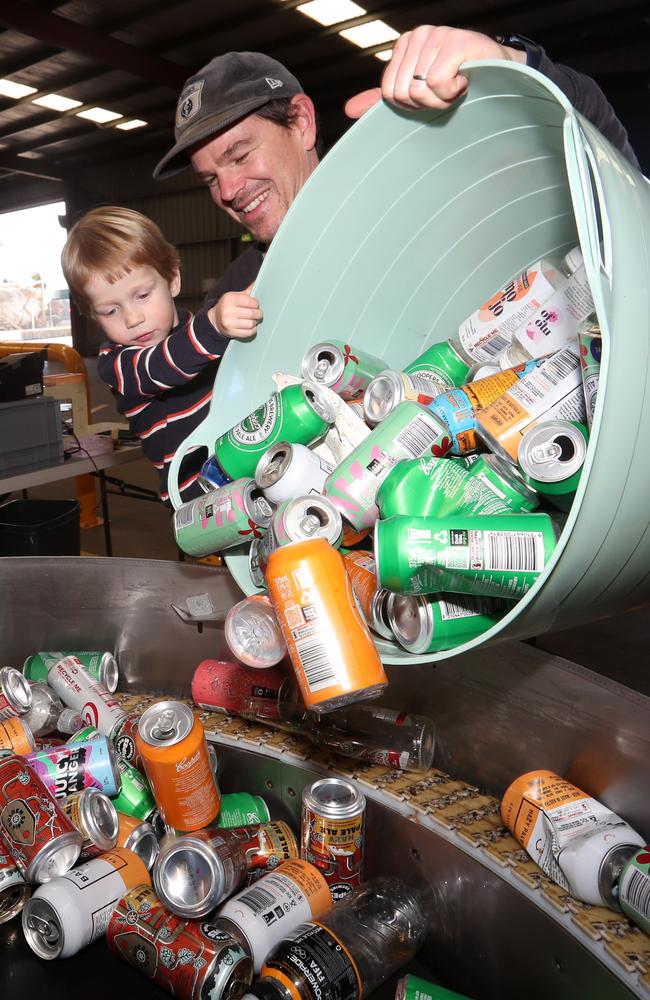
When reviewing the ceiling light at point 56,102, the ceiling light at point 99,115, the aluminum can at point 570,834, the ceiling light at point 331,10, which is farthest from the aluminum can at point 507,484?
the ceiling light at point 99,115

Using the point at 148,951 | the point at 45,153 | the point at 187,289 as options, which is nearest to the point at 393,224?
the point at 148,951

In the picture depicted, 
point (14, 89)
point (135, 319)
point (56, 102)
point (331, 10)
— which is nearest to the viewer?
point (135, 319)

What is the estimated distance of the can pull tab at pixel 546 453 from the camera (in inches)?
30.3

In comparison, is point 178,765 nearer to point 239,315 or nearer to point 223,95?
point 239,315

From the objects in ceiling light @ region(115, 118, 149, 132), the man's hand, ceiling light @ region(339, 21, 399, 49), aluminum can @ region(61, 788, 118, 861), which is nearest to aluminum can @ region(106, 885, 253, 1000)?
aluminum can @ region(61, 788, 118, 861)

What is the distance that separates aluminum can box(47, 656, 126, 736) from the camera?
48.4 inches

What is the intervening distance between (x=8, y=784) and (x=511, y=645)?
0.69 meters

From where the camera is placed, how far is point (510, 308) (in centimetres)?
105

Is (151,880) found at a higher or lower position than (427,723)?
lower

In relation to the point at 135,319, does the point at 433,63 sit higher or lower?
higher

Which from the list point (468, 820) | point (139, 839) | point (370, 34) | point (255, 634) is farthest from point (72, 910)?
point (370, 34)

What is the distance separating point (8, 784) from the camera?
957 millimetres

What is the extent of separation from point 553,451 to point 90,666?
98 centimetres

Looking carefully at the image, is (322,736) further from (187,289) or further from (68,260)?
(187,289)
